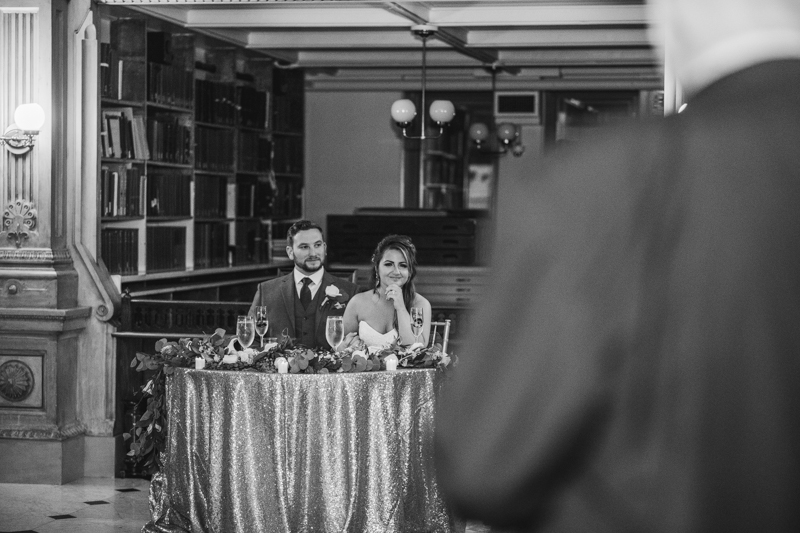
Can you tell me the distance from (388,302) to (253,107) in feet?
16.3

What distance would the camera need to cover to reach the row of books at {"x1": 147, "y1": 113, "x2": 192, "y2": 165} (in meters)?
7.89

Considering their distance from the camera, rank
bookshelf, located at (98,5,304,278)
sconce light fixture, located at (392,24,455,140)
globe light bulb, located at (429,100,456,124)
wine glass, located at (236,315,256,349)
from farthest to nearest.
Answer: globe light bulb, located at (429,100,456,124)
sconce light fixture, located at (392,24,455,140)
bookshelf, located at (98,5,304,278)
wine glass, located at (236,315,256,349)

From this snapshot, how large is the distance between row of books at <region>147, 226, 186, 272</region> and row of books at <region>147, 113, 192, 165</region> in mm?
510

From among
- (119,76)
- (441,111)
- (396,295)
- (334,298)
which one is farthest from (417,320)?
(441,111)

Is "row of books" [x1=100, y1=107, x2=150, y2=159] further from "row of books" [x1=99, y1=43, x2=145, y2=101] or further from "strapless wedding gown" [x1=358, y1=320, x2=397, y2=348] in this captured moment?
"strapless wedding gown" [x1=358, y1=320, x2=397, y2=348]

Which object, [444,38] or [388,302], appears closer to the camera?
[388,302]

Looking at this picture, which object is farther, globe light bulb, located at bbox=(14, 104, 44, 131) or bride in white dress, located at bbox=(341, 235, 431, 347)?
globe light bulb, located at bbox=(14, 104, 44, 131)

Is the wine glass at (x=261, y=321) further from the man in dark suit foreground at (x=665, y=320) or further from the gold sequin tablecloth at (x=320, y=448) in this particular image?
the man in dark suit foreground at (x=665, y=320)

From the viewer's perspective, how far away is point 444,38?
27.8ft

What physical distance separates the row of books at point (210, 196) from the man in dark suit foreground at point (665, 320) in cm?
814

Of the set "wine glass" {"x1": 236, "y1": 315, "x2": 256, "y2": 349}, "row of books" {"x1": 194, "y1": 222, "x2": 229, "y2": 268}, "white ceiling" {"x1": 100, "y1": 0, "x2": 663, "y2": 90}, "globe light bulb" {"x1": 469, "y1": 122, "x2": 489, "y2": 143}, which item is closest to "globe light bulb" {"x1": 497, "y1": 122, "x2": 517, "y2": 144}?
"globe light bulb" {"x1": 469, "y1": 122, "x2": 489, "y2": 143}

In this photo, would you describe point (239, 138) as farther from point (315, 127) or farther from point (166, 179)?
point (315, 127)

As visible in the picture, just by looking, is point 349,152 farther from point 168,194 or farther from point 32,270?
point 32,270

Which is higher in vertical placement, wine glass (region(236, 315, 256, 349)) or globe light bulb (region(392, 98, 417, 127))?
globe light bulb (region(392, 98, 417, 127))
